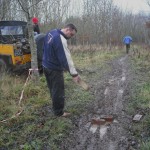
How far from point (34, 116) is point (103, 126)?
1585mm

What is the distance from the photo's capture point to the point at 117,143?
4.74 m

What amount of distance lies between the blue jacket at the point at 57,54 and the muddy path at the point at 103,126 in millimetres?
1108

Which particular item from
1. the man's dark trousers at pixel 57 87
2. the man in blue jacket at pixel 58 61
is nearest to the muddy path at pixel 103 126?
the man's dark trousers at pixel 57 87

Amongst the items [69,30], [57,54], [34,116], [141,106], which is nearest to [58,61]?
[57,54]

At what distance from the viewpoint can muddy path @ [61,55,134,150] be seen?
472cm

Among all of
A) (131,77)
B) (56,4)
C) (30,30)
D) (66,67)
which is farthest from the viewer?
(56,4)

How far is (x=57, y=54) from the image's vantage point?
561cm

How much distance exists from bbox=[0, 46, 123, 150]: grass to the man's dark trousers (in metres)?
0.24

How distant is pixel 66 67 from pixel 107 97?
8.22 feet

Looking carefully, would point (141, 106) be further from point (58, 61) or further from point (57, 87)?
point (58, 61)

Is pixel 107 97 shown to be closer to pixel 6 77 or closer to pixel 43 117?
pixel 43 117

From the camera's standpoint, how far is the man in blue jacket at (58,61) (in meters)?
5.52

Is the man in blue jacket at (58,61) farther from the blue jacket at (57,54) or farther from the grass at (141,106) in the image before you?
the grass at (141,106)

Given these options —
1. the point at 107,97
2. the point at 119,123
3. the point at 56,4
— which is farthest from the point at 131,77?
the point at 56,4
